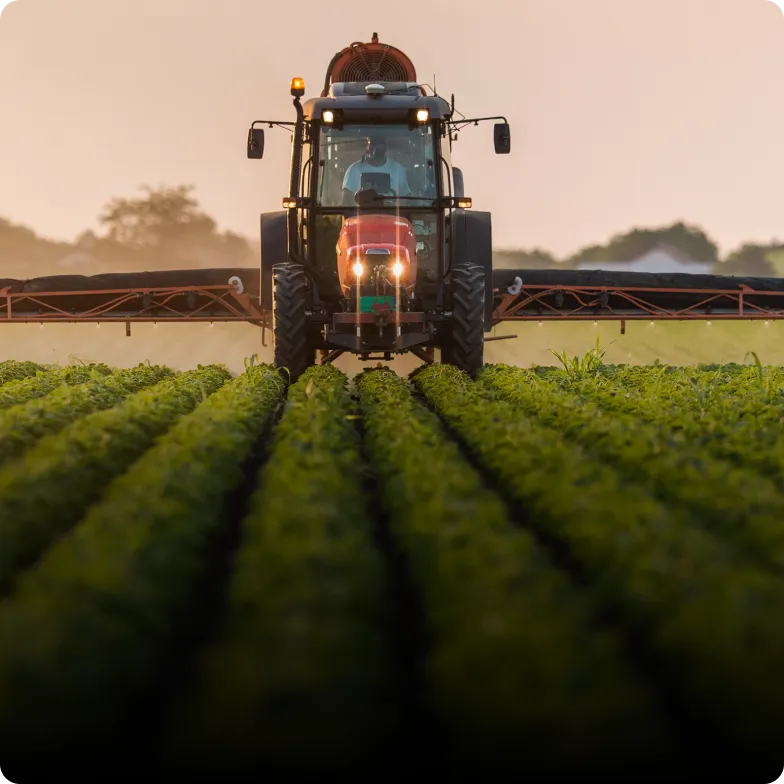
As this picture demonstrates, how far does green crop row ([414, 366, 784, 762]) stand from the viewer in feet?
7.33

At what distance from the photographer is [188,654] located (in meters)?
2.85

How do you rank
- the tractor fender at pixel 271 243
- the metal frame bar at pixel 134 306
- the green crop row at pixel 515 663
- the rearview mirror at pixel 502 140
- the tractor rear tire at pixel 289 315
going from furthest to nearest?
the metal frame bar at pixel 134 306 < the tractor fender at pixel 271 243 < the tractor rear tire at pixel 289 315 < the rearview mirror at pixel 502 140 < the green crop row at pixel 515 663

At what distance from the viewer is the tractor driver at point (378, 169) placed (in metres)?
10.7

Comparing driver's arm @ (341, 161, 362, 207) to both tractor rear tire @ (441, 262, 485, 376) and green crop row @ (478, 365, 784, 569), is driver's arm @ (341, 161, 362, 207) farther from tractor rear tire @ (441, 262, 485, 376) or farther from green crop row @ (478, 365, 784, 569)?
green crop row @ (478, 365, 784, 569)

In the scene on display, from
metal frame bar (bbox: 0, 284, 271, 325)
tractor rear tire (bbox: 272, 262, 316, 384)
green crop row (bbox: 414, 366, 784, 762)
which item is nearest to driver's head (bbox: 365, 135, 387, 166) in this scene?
tractor rear tire (bbox: 272, 262, 316, 384)

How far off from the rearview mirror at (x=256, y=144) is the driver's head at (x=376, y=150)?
1.33 m

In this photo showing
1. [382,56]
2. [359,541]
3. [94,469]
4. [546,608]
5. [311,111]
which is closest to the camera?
[546,608]

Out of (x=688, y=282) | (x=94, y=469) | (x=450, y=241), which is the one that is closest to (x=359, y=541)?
(x=94, y=469)

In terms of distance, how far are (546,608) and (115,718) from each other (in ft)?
4.02

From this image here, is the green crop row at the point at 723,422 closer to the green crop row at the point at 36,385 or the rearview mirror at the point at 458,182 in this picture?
the rearview mirror at the point at 458,182

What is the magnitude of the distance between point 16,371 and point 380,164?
244 inches

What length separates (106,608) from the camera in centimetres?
267

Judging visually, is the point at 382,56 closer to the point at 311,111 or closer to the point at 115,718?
the point at 311,111

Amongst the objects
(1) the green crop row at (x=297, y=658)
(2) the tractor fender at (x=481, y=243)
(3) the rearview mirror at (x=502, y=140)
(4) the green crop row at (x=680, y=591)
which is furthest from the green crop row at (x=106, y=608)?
(2) the tractor fender at (x=481, y=243)
